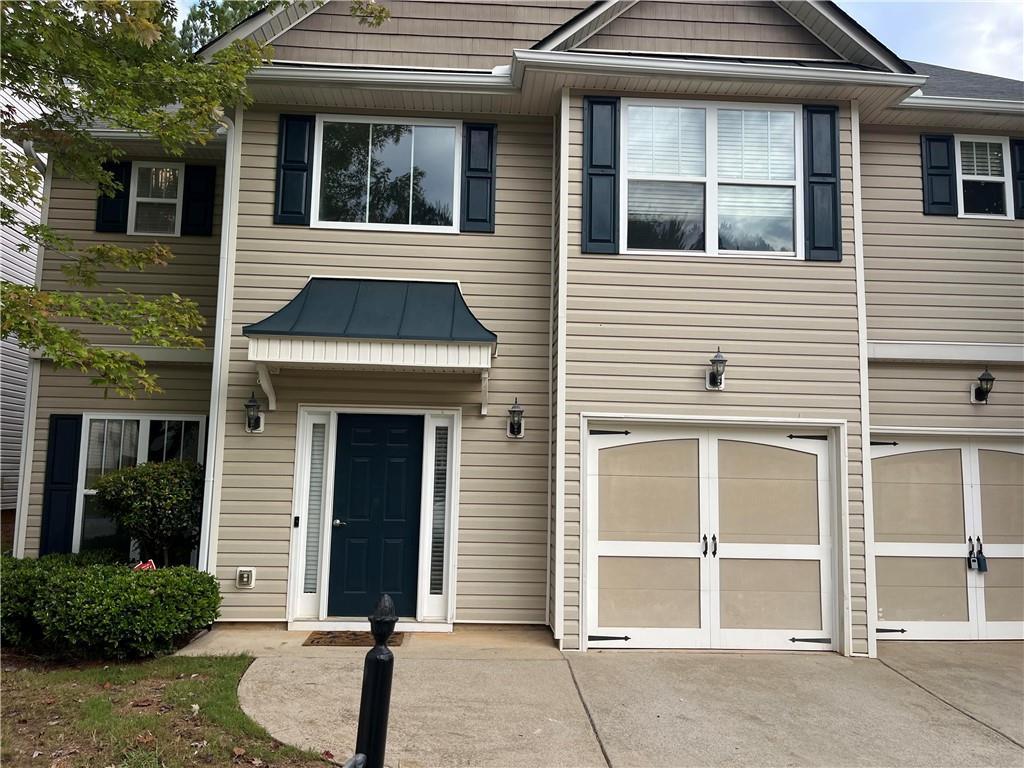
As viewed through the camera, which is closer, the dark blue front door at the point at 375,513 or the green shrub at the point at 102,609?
the green shrub at the point at 102,609

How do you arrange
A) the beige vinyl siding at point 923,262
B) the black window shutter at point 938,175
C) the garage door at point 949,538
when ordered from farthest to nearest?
the black window shutter at point 938,175 < the beige vinyl siding at point 923,262 < the garage door at point 949,538

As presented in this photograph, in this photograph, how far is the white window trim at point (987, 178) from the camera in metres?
7.43

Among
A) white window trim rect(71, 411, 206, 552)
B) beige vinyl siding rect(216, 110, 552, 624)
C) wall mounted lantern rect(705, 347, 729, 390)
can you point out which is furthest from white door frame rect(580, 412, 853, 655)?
white window trim rect(71, 411, 206, 552)

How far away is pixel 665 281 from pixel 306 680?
4.67m

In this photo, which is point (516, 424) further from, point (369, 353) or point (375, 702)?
point (375, 702)

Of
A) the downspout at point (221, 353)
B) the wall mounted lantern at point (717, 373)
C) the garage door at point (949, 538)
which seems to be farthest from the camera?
the garage door at point (949, 538)

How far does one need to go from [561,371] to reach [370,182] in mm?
2864

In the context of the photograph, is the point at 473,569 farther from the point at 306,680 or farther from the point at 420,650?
the point at 306,680

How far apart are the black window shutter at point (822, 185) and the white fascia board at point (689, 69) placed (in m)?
0.35

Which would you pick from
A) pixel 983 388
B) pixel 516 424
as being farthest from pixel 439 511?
pixel 983 388

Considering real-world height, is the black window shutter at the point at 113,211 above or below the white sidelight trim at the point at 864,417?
above

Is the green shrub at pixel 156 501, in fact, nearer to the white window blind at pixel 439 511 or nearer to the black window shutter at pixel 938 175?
the white window blind at pixel 439 511

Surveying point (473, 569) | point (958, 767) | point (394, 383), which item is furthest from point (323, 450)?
point (958, 767)

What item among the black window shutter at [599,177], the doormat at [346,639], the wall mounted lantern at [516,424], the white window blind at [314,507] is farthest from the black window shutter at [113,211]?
the black window shutter at [599,177]
